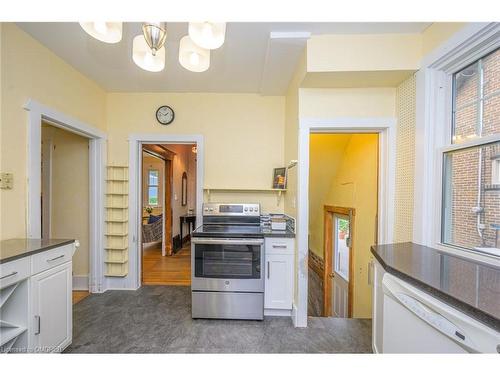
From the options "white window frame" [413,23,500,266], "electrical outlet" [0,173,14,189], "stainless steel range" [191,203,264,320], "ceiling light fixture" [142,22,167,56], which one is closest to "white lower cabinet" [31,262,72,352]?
"electrical outlet" [0,173,14,189]

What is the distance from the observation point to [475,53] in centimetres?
138

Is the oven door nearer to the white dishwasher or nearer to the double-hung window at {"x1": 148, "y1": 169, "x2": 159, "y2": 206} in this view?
the white dishwasher

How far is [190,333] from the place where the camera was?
201cm

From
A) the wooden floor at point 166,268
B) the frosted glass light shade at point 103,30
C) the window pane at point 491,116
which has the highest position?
the frosted glass light shade at point 103,30

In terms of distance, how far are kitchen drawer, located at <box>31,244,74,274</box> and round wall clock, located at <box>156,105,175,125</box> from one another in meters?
1.79

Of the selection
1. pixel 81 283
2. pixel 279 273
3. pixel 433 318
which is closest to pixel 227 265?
pixel 279 273

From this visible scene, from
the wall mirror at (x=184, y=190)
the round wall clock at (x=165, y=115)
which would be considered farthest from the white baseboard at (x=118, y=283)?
the wall mirror at (x=184, y=190)

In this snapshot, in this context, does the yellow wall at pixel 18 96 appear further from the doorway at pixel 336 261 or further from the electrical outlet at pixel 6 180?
the doorway at pixel 336 261

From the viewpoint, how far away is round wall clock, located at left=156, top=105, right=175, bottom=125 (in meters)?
2.87

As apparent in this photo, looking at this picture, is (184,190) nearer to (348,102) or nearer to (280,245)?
(280,245)

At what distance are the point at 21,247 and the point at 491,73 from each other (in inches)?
127

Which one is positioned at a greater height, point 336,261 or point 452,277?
point 452,277

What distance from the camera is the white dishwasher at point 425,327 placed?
0.74m

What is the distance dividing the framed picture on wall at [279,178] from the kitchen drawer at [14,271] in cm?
228
